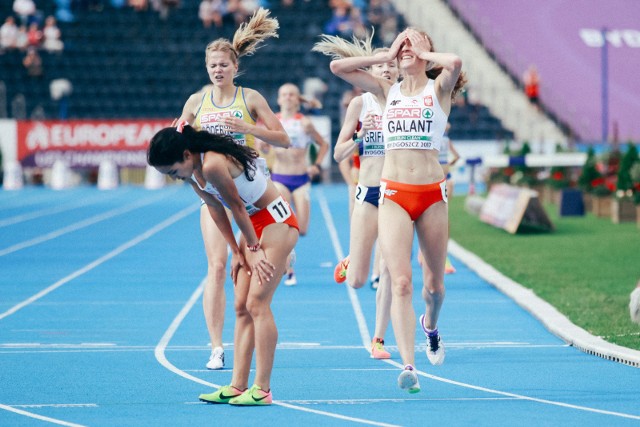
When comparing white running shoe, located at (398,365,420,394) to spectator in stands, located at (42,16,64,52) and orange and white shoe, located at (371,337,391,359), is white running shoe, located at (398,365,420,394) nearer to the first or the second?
orange and white shoe, located at (371,337,391,359)

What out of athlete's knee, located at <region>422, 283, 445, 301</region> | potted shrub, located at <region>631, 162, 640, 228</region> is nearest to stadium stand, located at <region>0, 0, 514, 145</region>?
potted shrub, located at <region>631, 162, 640, 228</region>

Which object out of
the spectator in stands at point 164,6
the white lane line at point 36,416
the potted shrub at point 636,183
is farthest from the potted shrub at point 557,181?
the white lane line at point 36,416

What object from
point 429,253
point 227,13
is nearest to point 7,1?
point 227,13

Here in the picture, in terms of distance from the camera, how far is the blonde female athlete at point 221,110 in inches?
372

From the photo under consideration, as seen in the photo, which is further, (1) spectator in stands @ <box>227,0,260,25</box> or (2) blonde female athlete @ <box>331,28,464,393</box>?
Answer: (1) spectator in stands @ <box>227,0,260,25</box>

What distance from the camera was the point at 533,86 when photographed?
141 feet

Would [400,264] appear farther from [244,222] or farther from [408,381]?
[244,222]

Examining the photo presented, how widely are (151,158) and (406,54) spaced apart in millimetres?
2077

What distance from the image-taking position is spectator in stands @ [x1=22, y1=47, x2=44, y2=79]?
4450cm

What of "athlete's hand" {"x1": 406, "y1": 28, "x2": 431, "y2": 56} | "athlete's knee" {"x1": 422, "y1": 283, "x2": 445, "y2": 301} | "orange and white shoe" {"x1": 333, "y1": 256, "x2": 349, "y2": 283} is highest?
"athlete's hand" {"x1": 406, "y1": 28, "x2": 431, "y2": 56}

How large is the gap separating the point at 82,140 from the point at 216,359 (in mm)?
33869

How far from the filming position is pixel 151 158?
753cm

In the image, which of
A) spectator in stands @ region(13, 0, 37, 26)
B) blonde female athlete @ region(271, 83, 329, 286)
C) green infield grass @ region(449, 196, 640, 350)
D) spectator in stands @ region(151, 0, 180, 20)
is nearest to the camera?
green infield grass @ region(449, 196, 640, 350)

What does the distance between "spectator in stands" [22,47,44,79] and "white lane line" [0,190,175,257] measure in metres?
10.3
